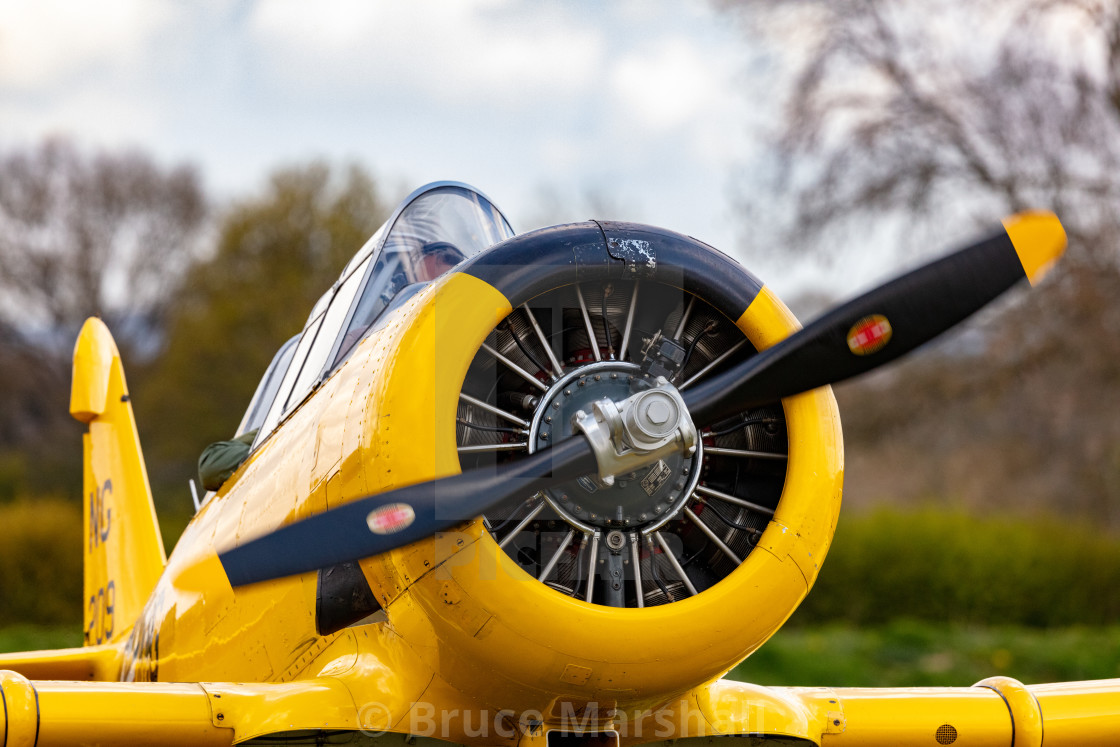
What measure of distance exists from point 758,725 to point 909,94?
648 inches

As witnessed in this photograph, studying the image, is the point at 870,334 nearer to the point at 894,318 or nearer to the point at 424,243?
the point at 894,318

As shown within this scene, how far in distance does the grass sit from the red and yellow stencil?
830 centimetres

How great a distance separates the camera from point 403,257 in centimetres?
347

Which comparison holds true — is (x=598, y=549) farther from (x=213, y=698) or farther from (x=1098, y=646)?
(x=1098, y=646)

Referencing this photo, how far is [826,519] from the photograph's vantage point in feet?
9.10

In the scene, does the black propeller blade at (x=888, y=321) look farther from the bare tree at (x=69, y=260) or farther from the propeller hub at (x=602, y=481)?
the bare tree at (x=69, y=260)

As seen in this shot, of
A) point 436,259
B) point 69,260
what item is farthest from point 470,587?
point 69,260

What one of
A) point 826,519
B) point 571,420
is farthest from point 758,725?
point 571,420

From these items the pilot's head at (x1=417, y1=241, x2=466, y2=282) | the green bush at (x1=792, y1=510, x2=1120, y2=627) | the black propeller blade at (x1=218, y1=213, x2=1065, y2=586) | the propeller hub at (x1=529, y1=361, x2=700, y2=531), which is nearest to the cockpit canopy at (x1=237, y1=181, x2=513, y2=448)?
the pilot's head at (x1=417, y1=241, x2=466, y2=282)

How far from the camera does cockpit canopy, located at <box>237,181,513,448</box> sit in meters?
3.43

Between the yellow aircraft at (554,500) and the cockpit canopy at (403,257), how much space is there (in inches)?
13.0

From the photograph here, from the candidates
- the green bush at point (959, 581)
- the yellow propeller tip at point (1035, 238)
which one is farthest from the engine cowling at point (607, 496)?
the green bush at point (959, 581)

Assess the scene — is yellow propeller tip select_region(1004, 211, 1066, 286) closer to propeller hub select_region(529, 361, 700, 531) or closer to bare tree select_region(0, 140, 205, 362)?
propeller hub select_region(529, 361, 700, 531)

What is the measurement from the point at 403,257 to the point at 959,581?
13.3 meters
